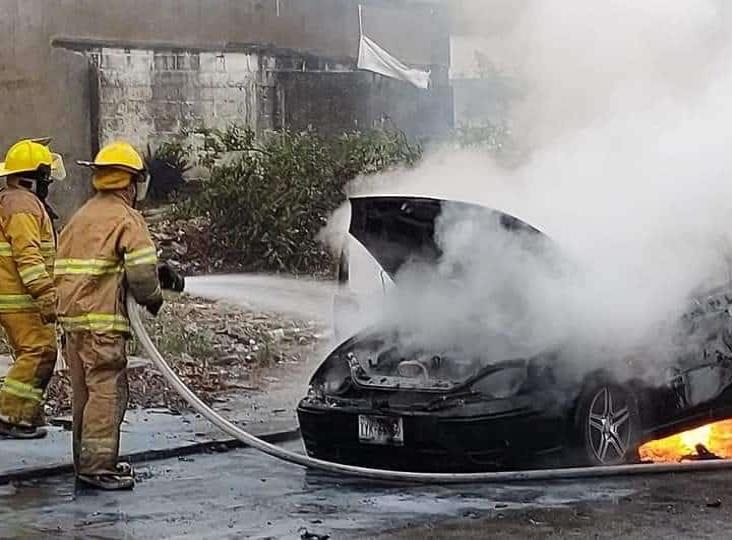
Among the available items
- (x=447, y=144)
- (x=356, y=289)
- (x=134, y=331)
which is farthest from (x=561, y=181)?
(x=447, y=144)

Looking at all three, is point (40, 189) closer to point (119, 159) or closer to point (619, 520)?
point (119, 159)

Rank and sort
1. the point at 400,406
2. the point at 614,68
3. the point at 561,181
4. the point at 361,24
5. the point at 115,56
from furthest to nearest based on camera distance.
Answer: the point at 361,24 < the point at 115,56 < the point at 614,68 < the point at 561,181 < the point at 400,406

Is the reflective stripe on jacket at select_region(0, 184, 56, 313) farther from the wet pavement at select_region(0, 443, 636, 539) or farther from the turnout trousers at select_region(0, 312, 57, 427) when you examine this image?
the wet pavement at select_region(0, 443, 636, 539)

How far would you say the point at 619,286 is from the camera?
342 inches

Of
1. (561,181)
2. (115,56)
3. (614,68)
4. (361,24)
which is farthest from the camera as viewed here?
(361,24)

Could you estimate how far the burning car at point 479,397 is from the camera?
27.0ft

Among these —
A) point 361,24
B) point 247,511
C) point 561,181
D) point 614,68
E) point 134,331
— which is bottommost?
point 247,511

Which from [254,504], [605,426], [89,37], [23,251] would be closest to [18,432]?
[23,251]

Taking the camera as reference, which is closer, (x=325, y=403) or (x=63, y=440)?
(x=325, y=403)

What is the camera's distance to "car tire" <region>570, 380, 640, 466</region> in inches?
329

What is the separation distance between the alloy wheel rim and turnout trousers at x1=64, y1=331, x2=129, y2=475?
2514 millimetres

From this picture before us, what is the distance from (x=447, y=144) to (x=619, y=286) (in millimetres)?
6842

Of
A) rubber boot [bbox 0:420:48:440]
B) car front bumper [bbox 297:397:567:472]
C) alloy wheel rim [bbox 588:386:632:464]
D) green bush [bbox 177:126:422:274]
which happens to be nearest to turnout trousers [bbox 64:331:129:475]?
car front bumper [bbox 297:397:567:472]

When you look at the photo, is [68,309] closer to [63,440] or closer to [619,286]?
[63,440]
